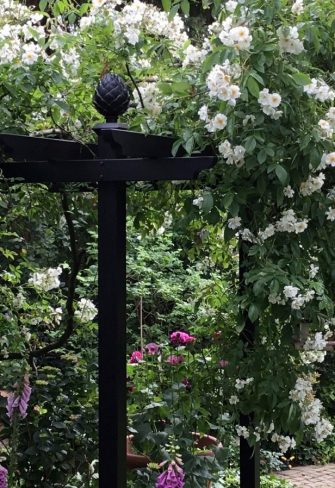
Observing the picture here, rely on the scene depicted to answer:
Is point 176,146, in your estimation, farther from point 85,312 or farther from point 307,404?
point 85,312

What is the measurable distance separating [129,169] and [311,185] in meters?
0.54

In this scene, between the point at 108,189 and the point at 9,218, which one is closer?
the point at 108,189

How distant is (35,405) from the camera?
3.34 meters

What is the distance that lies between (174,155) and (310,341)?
687mm

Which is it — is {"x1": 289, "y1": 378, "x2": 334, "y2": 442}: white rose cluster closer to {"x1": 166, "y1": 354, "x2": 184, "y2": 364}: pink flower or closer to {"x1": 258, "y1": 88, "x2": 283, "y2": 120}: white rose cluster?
{"x1": 258, "y1": 88, "x2": 283, "y2": 120}: white rose cluster

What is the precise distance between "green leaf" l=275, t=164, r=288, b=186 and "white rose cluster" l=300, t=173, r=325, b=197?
16 centimetres

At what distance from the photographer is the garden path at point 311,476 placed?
5.07m

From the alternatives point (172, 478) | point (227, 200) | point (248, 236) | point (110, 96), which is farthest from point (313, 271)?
point (172, 478)

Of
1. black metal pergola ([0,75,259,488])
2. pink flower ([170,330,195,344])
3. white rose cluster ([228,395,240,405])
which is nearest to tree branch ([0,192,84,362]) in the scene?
pink flower ([170,330,195,344])

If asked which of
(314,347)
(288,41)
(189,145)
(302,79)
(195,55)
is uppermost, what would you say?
(195,55)

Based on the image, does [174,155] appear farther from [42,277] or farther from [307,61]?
[42,277]

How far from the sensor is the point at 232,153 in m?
2.17

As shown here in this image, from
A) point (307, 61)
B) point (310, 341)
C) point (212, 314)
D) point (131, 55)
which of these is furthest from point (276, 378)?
point (131, 55)

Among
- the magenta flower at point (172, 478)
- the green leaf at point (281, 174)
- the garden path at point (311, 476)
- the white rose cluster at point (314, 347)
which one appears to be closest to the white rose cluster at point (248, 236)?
the green leaf at point (281, 174)
